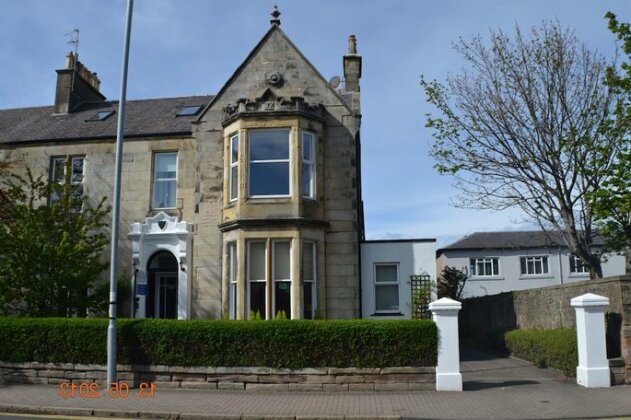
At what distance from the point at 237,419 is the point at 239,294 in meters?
6.95

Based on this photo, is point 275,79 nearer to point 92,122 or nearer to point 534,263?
point 92,122

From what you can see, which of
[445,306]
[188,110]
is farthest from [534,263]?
[445,306]

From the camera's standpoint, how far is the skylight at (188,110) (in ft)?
73.0

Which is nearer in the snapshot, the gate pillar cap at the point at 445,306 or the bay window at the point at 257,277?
the gate pillar cap at the point at 445,306

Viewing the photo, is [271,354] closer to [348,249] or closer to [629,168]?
[348,249]

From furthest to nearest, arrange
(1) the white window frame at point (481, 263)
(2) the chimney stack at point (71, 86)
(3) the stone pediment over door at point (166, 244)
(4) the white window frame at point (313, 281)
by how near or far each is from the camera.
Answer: (1) the white window frame at point (481, 263), (2) the chimney stack at point (71, 86), (3) the stone pediment over door at point (166, 244), (4) the white window frame at point (313, 281)

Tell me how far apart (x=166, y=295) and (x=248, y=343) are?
8.34 metres

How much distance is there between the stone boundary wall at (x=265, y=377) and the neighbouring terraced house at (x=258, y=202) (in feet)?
11.7

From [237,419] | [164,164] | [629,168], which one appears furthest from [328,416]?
[164,164]

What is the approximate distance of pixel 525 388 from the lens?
1236 centimetres

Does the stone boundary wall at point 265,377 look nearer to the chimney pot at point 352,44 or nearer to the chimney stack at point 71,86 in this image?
the chimney pot at point 352,44

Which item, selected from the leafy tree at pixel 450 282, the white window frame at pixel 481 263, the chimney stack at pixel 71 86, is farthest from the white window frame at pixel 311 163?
the white window frame at pixel 481 263

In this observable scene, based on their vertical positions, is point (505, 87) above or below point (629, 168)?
above

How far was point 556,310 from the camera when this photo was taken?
1561cm
